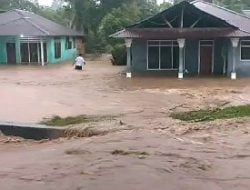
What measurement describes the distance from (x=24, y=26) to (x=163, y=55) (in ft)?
42.7

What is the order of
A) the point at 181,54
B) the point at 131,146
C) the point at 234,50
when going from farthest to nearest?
the point at 234,50 → the point at 181,54 → the point at 131,146

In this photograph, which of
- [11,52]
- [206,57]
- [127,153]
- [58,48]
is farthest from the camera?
[58,48]

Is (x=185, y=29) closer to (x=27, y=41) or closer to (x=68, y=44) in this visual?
(x=27, y=41)

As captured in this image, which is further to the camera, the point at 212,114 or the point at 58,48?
the point at 58,48

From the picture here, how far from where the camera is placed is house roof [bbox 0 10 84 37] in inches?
1398

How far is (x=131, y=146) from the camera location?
10242 mm

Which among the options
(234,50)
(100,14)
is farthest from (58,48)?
(234,50)

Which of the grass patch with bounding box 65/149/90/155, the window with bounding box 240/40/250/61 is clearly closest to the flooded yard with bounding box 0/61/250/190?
the grass patch with bounding box 65/149/90/155

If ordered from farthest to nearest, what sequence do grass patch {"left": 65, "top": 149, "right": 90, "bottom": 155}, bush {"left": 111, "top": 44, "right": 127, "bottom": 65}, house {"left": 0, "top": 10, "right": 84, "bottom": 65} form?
bush {"left": 111, "top": 44, "right": 127, "bottom": 65} → house {"left": 0, "top": 10, "right": 84, "bottom": 65} → grass patch {"left": 65, "top": 149, "right": 90, "bottom": 155}

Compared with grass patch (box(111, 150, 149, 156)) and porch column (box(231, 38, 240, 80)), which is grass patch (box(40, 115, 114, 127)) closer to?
grass patch (box(111, 150, 149, 156))

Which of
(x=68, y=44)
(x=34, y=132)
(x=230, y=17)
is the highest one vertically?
(x=230, y=17)

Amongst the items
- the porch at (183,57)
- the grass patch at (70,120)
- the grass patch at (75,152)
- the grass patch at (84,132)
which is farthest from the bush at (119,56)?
the grass patch at (75,152)

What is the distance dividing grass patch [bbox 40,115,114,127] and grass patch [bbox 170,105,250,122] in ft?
6.95

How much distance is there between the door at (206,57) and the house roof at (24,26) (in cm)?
1243
